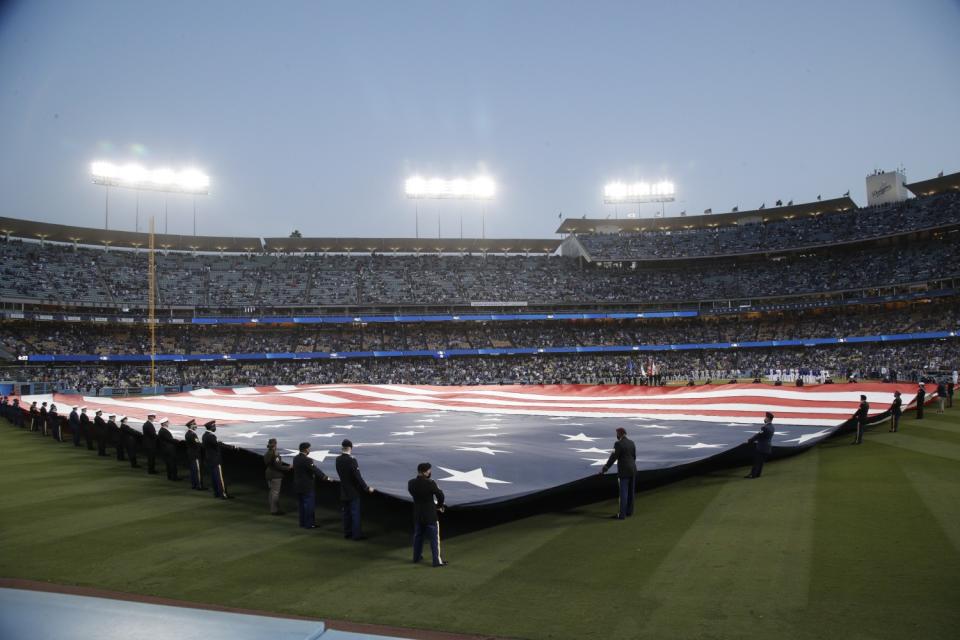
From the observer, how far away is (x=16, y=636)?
15.0 ft

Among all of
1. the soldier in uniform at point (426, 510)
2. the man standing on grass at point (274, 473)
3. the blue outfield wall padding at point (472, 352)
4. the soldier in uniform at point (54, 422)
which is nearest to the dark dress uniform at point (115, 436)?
the soldier in uniform at point (54, 422)

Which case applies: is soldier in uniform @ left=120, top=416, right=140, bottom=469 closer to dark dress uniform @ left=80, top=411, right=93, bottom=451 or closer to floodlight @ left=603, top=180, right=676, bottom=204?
dark dress uniform @ left=80, top=411, right=93, bottom=451

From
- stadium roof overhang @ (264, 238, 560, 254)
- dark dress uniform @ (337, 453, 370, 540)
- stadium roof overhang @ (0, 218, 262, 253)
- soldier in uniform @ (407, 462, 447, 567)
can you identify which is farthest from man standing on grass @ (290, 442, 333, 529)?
stadium roof overhang @ (264, 238, 560, 254)

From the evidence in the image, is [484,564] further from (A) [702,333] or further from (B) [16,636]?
(A) [702,333]

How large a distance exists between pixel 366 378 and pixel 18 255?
33441 mm

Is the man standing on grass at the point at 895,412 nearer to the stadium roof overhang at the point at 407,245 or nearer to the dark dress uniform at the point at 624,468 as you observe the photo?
the dark dress uniform at the point at 624,468

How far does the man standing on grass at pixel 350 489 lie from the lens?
28.2ft

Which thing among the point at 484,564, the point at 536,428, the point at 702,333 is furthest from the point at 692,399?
the point at 702,333

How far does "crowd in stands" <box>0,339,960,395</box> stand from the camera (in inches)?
1821

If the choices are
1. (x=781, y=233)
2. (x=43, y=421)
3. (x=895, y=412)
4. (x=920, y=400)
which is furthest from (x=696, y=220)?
(x=43, y=421)

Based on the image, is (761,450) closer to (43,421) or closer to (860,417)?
(860,417)

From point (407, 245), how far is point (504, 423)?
52150 millimetres

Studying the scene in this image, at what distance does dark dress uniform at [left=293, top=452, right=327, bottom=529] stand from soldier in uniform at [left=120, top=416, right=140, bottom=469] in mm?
8461

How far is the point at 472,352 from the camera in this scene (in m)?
56.8
